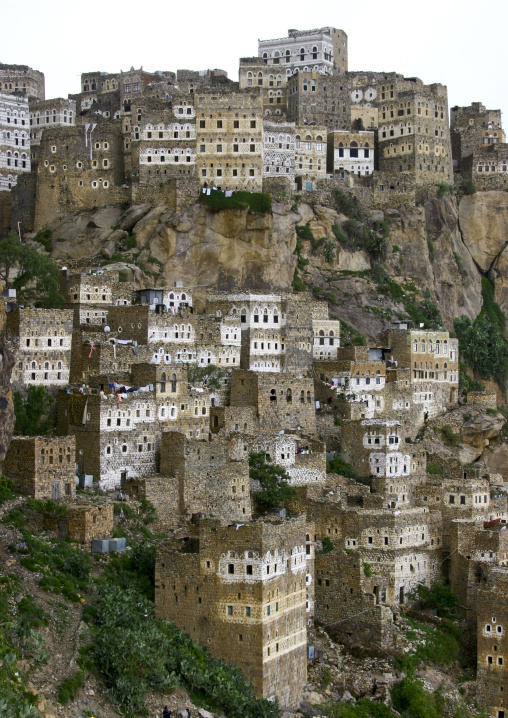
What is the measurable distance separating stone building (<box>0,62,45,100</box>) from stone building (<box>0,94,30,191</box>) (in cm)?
920

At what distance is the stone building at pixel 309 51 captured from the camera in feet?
496

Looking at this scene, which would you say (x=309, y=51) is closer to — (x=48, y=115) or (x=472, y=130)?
(x=472, y=130)

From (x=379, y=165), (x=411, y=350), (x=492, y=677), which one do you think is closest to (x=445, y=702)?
(x=492, y=677)

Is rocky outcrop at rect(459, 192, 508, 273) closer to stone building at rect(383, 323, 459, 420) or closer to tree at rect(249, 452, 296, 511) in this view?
stone building at rect(383, 323, 459, 420)

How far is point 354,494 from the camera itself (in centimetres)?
8812

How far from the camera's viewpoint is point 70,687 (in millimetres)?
60406

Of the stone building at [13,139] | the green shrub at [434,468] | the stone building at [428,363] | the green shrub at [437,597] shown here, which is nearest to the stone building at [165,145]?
the stone building at [13,139]

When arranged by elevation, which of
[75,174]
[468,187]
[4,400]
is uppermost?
[468,187]

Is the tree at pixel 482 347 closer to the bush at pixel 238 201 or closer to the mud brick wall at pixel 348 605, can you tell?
the bush at pixel 238 201

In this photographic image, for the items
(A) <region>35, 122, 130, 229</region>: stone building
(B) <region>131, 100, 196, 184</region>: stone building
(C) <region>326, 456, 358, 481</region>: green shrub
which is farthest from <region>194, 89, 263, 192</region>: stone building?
(C) <region>326, 456, 358, 481</region>: green shrub

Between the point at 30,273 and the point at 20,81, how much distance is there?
5041 centimetres

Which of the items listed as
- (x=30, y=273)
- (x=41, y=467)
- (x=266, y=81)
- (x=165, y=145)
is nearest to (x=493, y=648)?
(x=41, y=467)

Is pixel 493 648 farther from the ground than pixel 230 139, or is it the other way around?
pixel 230 139

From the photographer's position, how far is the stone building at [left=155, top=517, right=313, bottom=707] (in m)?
67.6
